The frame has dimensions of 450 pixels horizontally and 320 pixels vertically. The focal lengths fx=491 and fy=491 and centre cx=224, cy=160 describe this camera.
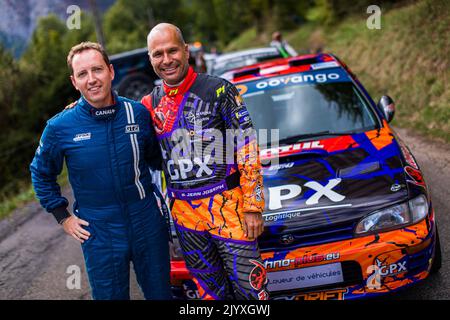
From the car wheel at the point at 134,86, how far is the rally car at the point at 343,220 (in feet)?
33.5

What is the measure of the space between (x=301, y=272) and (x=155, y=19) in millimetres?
76037

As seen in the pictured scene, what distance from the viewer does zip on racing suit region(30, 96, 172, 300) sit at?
8.95ft

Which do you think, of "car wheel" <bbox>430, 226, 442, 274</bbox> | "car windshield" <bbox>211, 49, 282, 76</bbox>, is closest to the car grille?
"car wheel" <bbox>430, 226, 442, 274</bbox>

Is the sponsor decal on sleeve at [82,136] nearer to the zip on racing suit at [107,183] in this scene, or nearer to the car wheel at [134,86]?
the zip on racing suit at [107,183]

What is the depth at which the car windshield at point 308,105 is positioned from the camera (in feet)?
14.1

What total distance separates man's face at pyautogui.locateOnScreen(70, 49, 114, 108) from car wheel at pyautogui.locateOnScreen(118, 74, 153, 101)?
1109 cm

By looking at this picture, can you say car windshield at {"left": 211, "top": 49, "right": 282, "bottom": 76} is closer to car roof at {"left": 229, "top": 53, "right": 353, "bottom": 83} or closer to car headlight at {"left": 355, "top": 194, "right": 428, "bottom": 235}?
car roof at {"left": 229, "top": 53, "right": 353, "bottom": 83}

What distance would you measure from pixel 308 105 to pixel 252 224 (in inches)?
86.5

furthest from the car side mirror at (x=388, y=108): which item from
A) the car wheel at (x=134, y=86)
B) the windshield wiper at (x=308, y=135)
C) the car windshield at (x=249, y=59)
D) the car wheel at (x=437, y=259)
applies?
the car wheel at (x=134, y=86)

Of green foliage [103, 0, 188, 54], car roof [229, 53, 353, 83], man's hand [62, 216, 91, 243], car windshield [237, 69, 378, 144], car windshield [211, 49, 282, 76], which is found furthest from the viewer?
green foliage [103, 0, 188, 54]

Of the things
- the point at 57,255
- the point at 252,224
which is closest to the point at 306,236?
the point at 252,224

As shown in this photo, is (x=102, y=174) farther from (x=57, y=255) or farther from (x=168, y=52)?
(x=57, y=255)

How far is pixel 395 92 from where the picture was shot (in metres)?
10.8
